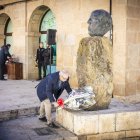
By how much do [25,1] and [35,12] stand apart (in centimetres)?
84

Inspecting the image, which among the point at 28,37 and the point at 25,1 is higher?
the point at 25,1

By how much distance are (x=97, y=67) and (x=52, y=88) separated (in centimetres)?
103

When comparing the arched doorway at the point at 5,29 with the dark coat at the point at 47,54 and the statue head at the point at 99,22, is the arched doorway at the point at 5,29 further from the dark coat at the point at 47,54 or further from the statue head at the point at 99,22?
the statue head at the point at 99,22

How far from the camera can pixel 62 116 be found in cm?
688

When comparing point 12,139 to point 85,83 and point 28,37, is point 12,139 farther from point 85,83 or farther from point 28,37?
point 28,37

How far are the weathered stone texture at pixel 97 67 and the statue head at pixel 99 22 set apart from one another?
156 millimetres

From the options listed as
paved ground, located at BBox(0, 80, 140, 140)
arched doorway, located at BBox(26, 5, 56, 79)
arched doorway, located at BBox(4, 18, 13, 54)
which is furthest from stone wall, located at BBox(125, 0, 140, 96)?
arched doorway, located at BBox(4, 18, 13, 54)

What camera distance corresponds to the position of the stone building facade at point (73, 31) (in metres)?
10.9

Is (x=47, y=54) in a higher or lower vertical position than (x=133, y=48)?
lower

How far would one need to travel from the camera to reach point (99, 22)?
677 cm

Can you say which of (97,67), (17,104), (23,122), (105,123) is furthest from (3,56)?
(105,123)

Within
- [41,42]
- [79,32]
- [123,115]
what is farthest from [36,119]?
[41,42]

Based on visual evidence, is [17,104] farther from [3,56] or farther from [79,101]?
[3,56]

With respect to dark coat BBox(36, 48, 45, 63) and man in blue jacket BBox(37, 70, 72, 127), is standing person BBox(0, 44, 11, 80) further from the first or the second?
man in blue jacket BBox(37, 70, 72, 127)
